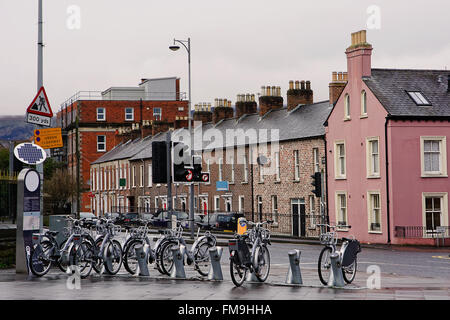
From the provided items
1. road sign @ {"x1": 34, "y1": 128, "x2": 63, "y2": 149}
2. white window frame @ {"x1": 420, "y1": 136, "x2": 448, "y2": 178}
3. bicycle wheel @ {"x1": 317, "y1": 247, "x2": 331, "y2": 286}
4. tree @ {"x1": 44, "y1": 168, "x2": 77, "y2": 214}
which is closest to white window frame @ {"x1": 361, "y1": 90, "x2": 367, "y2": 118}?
white window frame @ {"x1": 420, "y1": 136, "x2": 448, "y2": 178}

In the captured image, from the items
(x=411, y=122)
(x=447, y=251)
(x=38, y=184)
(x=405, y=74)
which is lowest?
(x=447, y=251)

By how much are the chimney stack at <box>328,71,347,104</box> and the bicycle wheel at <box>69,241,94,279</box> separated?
31.3m

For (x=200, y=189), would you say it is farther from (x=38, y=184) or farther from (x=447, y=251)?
(x=38, y=184)

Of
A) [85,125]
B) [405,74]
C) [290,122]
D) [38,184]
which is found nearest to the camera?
[38,184]

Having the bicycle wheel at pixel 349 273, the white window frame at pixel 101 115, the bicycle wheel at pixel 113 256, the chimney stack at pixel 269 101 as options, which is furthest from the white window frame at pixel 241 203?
the white window frame at pixel 101 115

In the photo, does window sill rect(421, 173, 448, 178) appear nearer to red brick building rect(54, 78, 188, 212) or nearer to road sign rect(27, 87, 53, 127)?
road sign rect(27, 87, 53, 127)

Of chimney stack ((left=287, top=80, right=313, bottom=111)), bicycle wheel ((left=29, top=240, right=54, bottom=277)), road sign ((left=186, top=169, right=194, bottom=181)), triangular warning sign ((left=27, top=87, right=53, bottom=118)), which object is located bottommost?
bicycle wheel ((left=29, top=240, right=54, bottom=277))

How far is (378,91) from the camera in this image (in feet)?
133

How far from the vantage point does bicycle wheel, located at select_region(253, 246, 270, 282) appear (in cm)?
1672

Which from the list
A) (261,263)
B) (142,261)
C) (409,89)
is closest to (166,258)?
(142,261)

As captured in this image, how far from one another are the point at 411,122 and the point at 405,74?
15.1ft

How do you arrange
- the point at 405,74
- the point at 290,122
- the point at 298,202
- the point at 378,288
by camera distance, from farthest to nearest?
1. the point at 290,122
2. the point at 298,202
3. the point at 405,74
4. the point at 378,288

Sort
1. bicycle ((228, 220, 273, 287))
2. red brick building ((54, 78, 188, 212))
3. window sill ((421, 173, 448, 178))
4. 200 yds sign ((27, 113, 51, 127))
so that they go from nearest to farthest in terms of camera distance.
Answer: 1. bicycle ((228, 220, 273, 287))
2. 200 yds sign ((27, 113, 51, 127))
3. window sill ((421, 173, 448, 178))
4. red brick building ((54, 78, 188, 212))

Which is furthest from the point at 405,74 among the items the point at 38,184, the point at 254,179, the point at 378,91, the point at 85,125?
the point at 85,125
